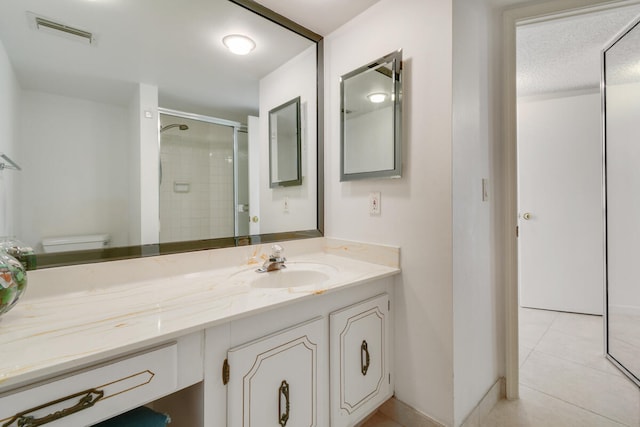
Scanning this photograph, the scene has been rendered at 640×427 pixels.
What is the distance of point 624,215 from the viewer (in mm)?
1821

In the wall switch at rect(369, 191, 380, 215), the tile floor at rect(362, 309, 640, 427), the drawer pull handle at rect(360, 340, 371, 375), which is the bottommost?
the tile floor at rect(362, 309, 640, 427)

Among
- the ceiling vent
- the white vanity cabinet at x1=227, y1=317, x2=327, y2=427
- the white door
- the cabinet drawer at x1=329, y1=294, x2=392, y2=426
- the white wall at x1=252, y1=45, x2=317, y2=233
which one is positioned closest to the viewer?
the white vanity cabinet at x1=227, y1=317, x2=327, y2=427

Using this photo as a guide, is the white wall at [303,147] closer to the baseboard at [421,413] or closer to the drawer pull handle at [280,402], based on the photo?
the drawer pull handle at [280,402]

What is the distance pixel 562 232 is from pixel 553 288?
55 cm

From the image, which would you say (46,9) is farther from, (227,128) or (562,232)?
(562,232)

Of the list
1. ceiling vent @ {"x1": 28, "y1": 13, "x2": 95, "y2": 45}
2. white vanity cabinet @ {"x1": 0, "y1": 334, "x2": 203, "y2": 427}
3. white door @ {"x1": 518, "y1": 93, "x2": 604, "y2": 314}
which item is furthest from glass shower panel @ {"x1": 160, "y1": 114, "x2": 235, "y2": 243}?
white door @ {"x1": 518, "y1": 93, "x2": 604, "y2": 314}

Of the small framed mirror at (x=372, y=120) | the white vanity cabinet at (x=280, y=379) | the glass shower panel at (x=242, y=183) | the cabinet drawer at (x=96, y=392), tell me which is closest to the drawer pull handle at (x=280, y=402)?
the white vanity cabinet at (x=280, y=379)

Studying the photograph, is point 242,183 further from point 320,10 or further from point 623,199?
point 623,199

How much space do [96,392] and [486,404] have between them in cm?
Answer: 163

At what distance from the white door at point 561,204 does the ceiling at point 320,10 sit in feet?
7.42

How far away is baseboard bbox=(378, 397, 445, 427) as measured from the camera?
4.08ft

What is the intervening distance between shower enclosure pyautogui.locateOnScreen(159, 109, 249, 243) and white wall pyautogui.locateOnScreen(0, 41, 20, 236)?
0.43 metres

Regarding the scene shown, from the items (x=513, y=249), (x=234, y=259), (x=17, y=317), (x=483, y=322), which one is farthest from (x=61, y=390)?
(x=513, y=249)

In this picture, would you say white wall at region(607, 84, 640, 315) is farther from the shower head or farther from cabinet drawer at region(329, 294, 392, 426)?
the shower head
